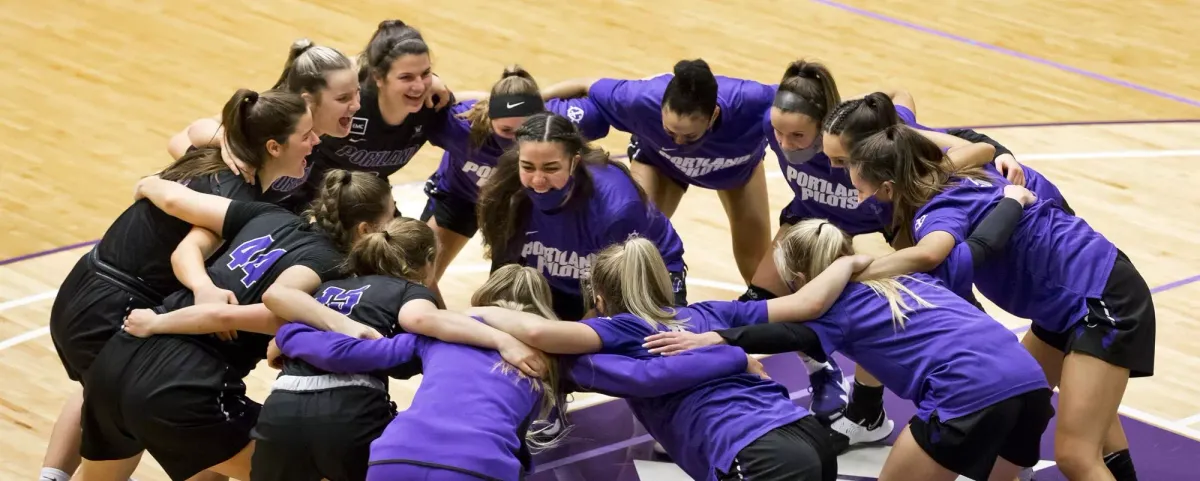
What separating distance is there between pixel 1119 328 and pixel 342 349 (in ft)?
9.28

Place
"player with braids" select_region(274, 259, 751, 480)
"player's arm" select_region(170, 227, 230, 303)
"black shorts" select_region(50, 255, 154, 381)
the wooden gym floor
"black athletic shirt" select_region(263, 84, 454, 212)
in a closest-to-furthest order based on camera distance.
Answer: "player with braids" select_region(274, 259, 751, 480) < "player's arm" select_region(170, 227, 230, 303) < "black shorts" select_region(50, 255, 154, 381) < "black athletic shirt" select_region(263, 84, 454, 212) < the wooden gym floor

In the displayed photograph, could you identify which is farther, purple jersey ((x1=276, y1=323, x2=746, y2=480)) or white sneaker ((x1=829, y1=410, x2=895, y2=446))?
white sneaker ((x1=829, y1=410, x2=895, y2=446))

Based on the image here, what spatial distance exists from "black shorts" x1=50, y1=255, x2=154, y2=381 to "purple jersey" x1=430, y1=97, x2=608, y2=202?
1987 millimetres

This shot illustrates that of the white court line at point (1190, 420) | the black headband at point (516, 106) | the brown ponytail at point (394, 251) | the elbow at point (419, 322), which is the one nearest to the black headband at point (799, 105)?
the black headband at point (516, 106)

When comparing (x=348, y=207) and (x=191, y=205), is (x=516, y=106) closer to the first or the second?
(x=348, y=207)

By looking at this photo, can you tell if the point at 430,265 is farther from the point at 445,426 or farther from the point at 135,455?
the point at 135,455

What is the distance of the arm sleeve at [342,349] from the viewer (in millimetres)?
4961

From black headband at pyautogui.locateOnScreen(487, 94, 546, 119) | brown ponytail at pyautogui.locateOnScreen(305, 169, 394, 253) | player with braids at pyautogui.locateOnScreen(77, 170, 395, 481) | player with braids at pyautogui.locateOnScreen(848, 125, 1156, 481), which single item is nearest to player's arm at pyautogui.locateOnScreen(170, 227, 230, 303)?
player with braids at pyautogui.locateOnScreen(77, 170, 395, 481)

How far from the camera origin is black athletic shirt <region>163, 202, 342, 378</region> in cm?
529

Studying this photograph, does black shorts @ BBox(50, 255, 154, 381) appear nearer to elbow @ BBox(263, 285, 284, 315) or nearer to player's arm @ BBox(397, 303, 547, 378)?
elbow @ BBox(263, 285, 284, 315)

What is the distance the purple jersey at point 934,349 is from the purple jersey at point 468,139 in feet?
6.72

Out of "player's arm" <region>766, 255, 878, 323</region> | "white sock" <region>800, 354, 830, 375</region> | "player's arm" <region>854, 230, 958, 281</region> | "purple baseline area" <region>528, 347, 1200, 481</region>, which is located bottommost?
"purple baseline area" <region>528, 347, 1200, 481</region>

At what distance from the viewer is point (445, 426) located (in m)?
4.68

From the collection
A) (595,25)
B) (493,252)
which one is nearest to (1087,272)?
(493,252)
